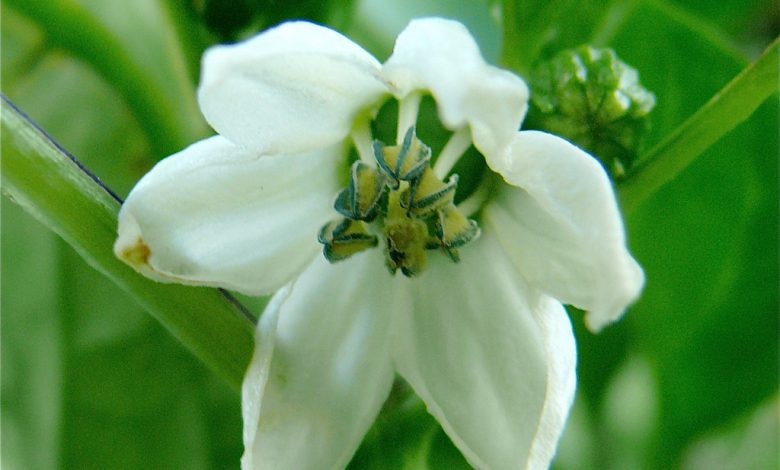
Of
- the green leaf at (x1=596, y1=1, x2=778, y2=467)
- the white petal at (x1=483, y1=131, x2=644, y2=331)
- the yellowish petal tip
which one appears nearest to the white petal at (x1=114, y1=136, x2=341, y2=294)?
the yellowish petal tip

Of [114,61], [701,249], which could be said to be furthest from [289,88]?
[701,249]

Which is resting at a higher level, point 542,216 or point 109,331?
point 542,216

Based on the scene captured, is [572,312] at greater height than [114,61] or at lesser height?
lesser

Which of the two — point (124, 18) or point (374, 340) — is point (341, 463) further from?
point (124, 18)

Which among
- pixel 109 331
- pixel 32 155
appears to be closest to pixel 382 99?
pixel 32 155

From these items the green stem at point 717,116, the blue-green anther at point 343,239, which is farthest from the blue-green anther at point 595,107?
the blue-green anther at point 343,239

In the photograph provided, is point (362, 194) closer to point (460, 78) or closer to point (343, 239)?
point (343, 239)
